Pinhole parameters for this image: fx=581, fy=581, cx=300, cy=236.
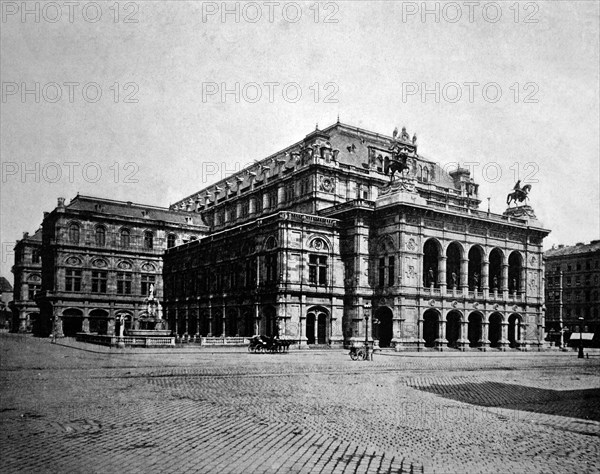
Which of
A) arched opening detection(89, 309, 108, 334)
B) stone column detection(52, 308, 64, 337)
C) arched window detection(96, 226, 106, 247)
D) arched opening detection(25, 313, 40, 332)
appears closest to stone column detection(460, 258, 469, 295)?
arched opening detection(89, 309, 108, 334)

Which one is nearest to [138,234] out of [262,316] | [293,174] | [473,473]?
[293,174]

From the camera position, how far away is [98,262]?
73.3 m

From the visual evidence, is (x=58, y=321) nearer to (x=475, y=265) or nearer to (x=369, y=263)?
(x=369, y=263)

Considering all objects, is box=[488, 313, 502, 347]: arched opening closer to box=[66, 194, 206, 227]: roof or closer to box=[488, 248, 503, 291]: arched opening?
box=[488, 248, 503, 291]: arched opening

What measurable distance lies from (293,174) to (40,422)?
51.2m

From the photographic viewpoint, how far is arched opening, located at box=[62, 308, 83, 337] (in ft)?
230

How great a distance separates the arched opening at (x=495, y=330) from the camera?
56.1m

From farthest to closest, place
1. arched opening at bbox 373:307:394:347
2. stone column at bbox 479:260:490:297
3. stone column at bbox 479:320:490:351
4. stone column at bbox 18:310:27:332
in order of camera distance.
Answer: stone column at bbox 18:310:27:332
stone column at bbox 479:260:490:297
stone column at bbox 479:320:490:351
arched opening at bbox 373:307:394:347

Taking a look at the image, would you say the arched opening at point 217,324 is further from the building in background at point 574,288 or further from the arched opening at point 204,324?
the building in background at point 574,288

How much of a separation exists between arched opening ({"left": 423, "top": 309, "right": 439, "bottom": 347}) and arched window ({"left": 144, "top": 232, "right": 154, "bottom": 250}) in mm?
39042

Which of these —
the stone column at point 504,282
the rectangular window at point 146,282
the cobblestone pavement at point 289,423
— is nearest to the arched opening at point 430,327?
the stone column at point 504,282

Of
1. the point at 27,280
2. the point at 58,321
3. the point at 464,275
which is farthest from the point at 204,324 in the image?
the point at 27,280

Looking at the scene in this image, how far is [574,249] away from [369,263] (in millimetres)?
58721

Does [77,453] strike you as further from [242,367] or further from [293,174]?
[293,174]
